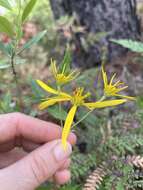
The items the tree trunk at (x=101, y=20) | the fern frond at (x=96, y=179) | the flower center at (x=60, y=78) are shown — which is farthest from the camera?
the tree trunk at (x=101, y=20)

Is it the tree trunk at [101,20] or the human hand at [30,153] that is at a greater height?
the tree trunk at [101,20]

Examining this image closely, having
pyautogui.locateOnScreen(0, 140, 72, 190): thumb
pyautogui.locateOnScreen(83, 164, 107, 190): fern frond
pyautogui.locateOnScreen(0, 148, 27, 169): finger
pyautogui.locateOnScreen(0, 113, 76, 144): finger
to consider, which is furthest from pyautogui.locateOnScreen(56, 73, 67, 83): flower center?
pyautogui.locateOnScreen(0, 148, 27, 169): finger

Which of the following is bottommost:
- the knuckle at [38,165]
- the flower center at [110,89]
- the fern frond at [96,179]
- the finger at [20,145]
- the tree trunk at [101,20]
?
the fern frond at [96,179]

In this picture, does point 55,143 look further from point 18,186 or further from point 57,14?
point 57,14

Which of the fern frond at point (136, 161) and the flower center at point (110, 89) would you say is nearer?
Result: the flower center at point (110, 89)

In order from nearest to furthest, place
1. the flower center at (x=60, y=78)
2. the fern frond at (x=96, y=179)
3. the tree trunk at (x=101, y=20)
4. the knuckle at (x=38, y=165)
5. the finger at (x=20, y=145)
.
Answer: the flower center at (x=60, y=78)
the knuckle at (x=38, y=165)
the fern frond at (x=96, y=179)
the finger at (x=20, y=145)
the tree trunk at (x=101, y=20)

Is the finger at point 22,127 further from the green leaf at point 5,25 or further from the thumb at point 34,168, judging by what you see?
the green leaf at point 5,25

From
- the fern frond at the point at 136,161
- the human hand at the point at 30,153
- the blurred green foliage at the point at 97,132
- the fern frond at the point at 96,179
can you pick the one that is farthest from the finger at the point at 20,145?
the fern frond at the point at 136,161
